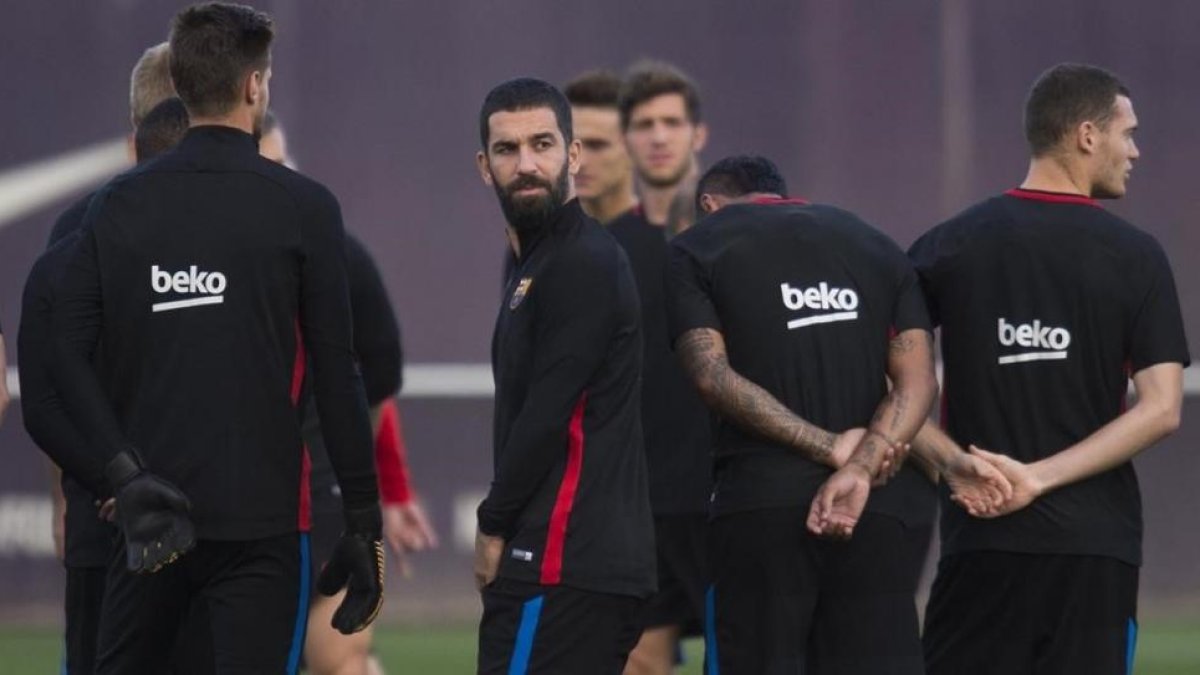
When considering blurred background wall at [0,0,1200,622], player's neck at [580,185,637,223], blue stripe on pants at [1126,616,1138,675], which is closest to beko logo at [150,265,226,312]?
blue stripe on pants at [1126,616,1138,675]

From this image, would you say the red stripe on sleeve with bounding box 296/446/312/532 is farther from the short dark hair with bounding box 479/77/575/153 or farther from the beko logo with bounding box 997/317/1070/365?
the beko logo with bounding box 997/317/1070/365

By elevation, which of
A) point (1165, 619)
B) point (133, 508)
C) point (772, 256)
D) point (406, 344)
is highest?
point (772, 256)

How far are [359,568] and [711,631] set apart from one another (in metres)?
1.13

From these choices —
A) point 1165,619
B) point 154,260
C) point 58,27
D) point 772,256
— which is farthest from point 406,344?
point 154,260

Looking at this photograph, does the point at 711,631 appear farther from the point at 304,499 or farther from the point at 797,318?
the point at 304,499

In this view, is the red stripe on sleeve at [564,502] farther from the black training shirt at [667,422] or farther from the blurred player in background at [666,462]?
the black training shirt at [667,422]

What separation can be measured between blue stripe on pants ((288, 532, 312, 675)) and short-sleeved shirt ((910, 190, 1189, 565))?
5.91 ft

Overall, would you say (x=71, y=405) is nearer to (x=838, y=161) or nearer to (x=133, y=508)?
(x=133, y=508)

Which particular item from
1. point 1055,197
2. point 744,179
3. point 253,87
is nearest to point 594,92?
point 744,179

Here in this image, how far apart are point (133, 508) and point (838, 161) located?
6.78 metres

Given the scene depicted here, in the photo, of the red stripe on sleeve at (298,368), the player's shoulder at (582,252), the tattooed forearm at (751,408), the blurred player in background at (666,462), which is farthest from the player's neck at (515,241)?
the blurred player in background at (666,462)

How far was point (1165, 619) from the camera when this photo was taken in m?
11.0

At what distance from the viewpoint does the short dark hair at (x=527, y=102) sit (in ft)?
17.9

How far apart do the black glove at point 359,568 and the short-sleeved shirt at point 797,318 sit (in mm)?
1058
